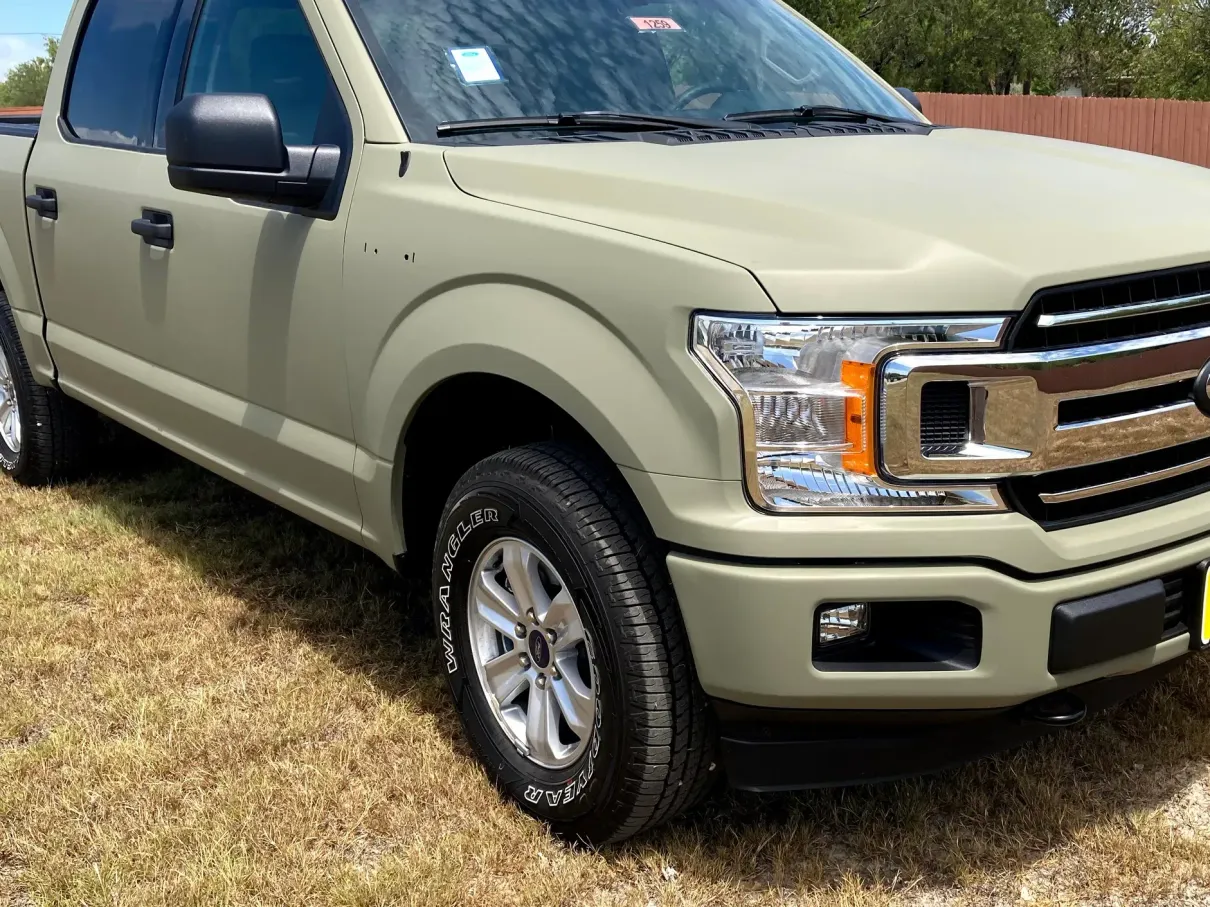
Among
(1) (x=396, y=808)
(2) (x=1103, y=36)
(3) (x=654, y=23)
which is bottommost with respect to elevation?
(1) (x=396, y=808)

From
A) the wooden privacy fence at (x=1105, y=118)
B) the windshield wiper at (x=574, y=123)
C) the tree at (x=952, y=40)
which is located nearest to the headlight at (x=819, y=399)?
the windshield wiper at (x=574, y=123)

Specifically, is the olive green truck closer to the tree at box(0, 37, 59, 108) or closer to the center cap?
the center cap

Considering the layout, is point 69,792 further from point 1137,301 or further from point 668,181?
point 1137,301

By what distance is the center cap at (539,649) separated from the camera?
2.70 metres

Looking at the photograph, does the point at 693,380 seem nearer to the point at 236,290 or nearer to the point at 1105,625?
the point at 1105,625

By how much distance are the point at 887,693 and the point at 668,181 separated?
1.04 m

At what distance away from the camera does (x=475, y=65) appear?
305 cm

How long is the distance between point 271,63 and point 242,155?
2.13 ft

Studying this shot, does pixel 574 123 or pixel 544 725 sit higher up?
pixel 574 123

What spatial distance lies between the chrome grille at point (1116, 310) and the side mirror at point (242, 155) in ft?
5.57

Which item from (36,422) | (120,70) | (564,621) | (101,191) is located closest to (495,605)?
(564,621)

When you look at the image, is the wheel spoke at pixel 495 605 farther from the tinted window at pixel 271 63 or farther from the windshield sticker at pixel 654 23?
the windshield sticker at pixel 654 23

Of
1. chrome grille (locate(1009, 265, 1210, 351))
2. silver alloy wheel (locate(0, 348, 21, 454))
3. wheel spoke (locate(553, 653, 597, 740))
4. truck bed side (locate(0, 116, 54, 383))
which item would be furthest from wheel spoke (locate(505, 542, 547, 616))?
silver alloy wheel (locate(0, 348, 21, 454))

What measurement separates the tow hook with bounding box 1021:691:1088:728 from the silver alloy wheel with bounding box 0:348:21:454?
4.25 m
